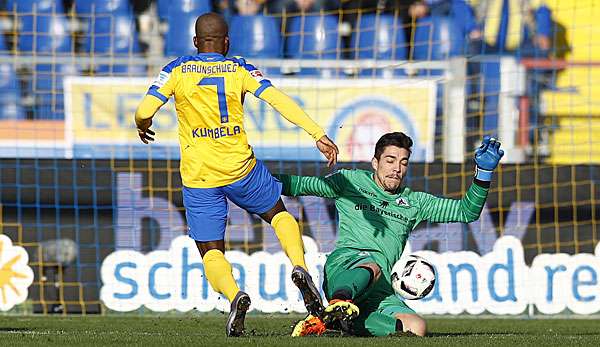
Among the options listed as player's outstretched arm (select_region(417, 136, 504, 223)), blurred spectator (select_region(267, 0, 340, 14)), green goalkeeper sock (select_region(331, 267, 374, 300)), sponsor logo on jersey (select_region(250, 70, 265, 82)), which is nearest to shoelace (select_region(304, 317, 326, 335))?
green goalkeeper sock (select_region(331, 267, 374, 300))

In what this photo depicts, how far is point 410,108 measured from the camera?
1245 cm

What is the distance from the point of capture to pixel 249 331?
7852 millimetres

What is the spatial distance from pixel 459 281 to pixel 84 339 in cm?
536

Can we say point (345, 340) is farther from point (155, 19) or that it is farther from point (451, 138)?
point (155, 19)

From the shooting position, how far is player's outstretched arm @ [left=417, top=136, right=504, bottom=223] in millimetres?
7109

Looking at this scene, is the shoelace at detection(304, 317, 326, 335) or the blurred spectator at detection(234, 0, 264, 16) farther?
the blurred spectator at detection(234, 0, 264, 16)

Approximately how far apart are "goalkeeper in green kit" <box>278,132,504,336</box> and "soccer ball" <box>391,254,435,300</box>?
80mm

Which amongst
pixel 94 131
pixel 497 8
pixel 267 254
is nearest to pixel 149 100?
pixel 267 254

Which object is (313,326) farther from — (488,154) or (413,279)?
(488,154)

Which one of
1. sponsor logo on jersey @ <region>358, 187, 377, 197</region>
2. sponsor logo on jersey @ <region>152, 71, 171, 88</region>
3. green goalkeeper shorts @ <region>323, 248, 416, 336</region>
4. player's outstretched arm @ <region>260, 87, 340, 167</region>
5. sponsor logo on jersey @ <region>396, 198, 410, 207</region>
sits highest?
sponsor logo on jersey @ <region>152, 71, 171, 88</region>

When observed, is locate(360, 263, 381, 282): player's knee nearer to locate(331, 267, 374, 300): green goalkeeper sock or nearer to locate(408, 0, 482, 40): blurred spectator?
locate(331, 267, 374, 300): green goalkeeper sock

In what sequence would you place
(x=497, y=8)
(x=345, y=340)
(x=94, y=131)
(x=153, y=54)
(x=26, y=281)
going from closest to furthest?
(x=345, y=340) → (x=26, y=281) → (x=94, y=131) → (x=153, y=54) → (x=497, y=8)

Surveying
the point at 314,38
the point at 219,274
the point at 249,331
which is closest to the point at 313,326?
the point at 219,274

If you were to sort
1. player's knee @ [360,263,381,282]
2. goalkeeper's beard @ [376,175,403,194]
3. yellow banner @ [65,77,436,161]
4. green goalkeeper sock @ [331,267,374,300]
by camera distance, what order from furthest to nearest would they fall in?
yellow banner @ [65,77,436,161] → goalkeeper's beard @ [376,175,403,194] → player's knee @ [360,263,381,282] → green goalkeeper sock @ [331,267,374,300]
